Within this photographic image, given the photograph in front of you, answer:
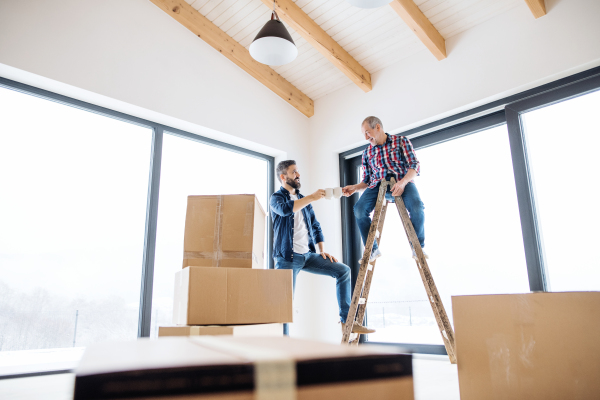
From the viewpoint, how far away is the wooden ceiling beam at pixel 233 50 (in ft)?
11.1

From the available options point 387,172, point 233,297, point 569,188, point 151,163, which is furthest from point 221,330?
point 569,188

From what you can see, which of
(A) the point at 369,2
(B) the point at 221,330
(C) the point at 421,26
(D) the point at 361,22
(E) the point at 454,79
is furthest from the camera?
(D) the point at 361,22

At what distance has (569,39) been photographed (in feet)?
8.68

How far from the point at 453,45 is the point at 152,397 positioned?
3.46 meters

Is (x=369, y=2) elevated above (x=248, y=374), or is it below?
above

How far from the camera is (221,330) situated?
1.59 meters

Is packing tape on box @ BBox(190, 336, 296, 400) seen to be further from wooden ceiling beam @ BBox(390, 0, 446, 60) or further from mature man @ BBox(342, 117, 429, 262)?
wooden ceiling beam @ BBox(390, 0, 446, 60)

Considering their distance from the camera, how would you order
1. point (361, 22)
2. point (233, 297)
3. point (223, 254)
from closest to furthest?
point (233, 297) → point (223, 254) → point (361, 22)

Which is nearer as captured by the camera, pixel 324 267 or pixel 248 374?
pixel 248 374

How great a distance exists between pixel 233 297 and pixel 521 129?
2329 millimetres

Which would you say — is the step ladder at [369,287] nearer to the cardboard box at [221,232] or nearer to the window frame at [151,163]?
the cardboard box at [221,232]

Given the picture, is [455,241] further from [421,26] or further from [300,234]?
[421,26]

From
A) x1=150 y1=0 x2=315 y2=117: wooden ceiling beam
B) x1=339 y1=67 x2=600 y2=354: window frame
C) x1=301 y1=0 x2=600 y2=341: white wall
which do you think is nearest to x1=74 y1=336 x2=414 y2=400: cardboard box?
x1=339 y1=67 x2=600 y2=354: window frame

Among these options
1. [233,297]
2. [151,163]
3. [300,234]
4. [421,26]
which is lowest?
[233,297]
